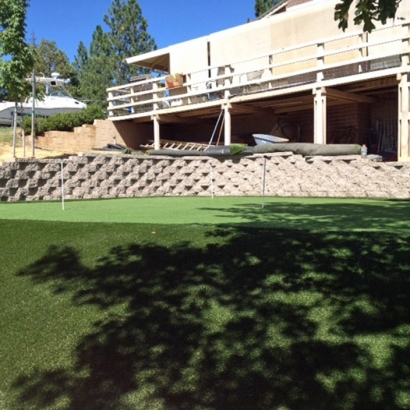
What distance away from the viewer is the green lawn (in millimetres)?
3129

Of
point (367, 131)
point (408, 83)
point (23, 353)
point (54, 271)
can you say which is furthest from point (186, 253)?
point (367, 131)

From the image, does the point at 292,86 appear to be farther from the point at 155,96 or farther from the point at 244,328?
the point at 244,328

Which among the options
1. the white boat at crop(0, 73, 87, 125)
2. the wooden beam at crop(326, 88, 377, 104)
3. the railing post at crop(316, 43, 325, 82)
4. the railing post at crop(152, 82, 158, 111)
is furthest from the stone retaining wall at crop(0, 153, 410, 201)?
the white boat at crop(0, 73, 87, 125)

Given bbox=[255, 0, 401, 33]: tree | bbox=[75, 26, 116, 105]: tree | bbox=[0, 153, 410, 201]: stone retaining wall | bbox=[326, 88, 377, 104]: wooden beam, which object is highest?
bbox=[75, 26, 116, 105]: tree

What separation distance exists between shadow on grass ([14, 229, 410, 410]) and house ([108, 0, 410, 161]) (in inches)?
382

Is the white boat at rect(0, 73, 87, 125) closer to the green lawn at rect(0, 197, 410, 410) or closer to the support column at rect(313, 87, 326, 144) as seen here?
the support column at rect(313, 87, 326, 144)

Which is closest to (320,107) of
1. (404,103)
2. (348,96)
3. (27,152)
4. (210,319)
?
(348,96)

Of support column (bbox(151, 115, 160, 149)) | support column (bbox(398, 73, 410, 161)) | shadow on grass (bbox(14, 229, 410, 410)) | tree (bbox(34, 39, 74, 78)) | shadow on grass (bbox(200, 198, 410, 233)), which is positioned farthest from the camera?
tree (bbox(34, 39, 74, 78))

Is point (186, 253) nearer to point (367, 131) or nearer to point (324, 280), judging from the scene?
point (324, 280)

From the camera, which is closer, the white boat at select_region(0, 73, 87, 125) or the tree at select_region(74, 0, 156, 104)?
the white boat at select_region(0, 73, 87, 125)

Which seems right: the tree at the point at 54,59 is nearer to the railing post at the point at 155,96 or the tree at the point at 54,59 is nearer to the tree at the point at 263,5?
the tree at the point at 263,5

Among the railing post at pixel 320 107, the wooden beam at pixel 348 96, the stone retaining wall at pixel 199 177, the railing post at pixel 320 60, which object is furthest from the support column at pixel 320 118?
the stone retaining wall at pixel 199 177

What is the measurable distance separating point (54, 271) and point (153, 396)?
236 centimetres

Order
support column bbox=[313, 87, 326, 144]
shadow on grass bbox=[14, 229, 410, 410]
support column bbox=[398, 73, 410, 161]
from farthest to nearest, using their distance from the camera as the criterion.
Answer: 1. support column bbox=[313, 87, 326, 144]
2. support column bbox=[398, 73, 410, 161]
3. shadow on grass bbox=[14, 229, 410, 410]
